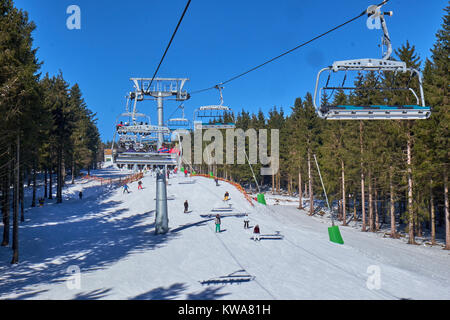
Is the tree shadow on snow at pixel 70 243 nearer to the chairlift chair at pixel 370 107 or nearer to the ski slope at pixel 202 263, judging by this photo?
the ski slope at pixel 202 263

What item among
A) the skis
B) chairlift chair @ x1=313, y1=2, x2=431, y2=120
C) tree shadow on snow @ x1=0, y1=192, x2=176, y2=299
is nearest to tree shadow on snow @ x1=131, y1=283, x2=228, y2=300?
the skis

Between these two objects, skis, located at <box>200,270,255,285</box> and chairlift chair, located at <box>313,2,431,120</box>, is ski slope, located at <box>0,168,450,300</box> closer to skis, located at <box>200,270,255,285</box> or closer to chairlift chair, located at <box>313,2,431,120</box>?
skis, located at <box>200,270,255,285</box>

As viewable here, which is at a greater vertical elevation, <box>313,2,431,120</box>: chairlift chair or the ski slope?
<box>313,2,431,120</box>: chairlift chair

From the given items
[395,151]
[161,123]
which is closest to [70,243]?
[161,123]

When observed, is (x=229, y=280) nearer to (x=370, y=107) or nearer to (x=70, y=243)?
(x=370, y=107)

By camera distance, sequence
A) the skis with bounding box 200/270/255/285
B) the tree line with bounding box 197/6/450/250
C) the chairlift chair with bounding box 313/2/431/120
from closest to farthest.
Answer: the chairlift chair with bounding box 313/2/431/120
the skis with bounding box 200/270/255/285
the tree line with bounding box 197/6/450/250

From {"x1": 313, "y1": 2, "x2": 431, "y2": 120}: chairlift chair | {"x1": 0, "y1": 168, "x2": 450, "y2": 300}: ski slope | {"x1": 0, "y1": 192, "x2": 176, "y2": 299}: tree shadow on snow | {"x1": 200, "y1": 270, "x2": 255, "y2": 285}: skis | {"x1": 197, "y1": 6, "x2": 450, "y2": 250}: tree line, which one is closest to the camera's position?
{"x1": 313, "y1": 2, "x2": 431, "y2": 120}: chairlift chair

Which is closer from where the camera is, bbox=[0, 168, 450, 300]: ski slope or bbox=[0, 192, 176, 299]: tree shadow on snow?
bbox=[0, 168, 450, 300]: ski slope

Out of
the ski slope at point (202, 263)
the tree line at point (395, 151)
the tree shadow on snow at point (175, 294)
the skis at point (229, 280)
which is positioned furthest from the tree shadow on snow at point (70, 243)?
the tree line at point (395, 151)

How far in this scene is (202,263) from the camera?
15664mm

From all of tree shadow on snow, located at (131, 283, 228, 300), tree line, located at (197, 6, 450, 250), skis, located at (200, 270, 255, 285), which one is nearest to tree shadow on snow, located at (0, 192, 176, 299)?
tree shadow on snow, located at (131, 283, 228, 300)

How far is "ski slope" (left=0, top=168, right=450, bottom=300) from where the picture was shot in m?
11.7

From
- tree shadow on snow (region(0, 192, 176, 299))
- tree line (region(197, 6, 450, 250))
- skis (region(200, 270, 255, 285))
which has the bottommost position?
tree shadow on snow (region(0, 192, 176, 299))
